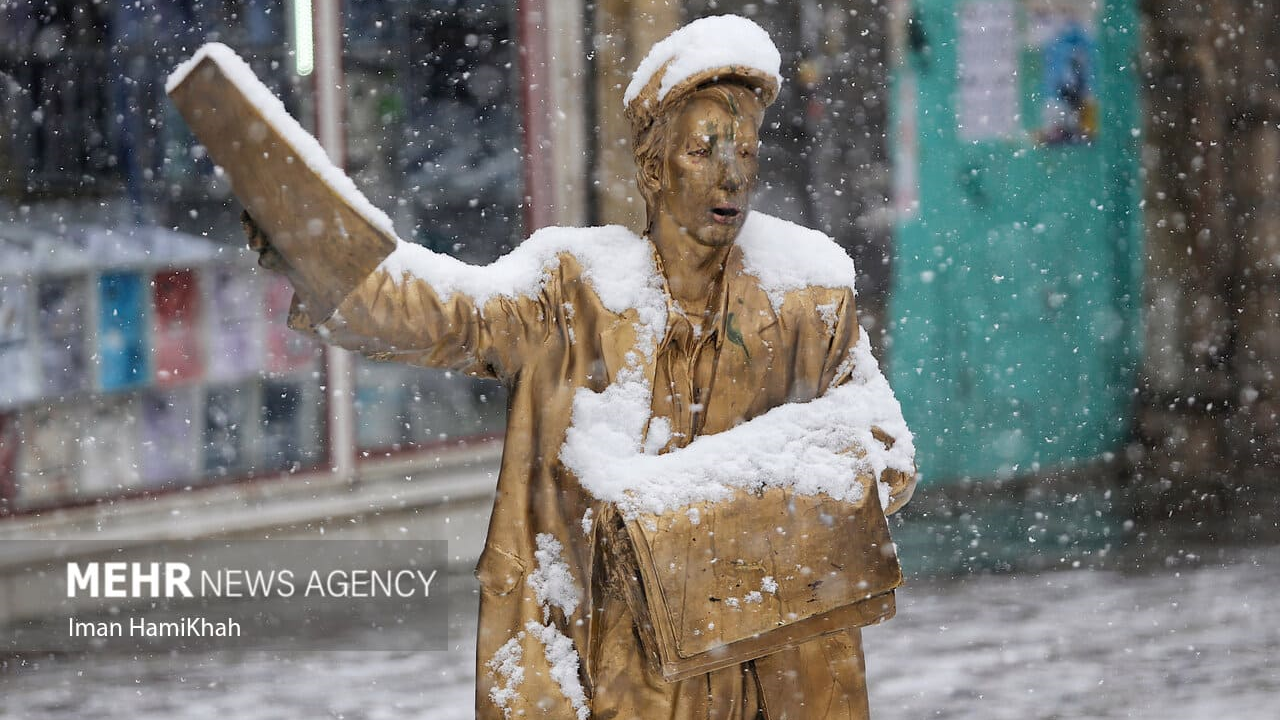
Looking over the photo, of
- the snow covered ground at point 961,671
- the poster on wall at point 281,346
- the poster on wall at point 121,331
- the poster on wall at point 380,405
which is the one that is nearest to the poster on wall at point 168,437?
the poster on wall at point 121,331

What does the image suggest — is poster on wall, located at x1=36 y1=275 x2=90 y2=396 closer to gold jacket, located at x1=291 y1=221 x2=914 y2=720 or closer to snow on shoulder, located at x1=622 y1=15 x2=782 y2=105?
gold jacket, located at x1=291 y1=221 x2=914 y2=720

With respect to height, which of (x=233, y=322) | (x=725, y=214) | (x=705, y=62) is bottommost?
(x=725, y=214)

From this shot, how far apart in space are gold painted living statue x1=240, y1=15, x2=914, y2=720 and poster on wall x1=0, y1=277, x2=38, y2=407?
4550 millimetres

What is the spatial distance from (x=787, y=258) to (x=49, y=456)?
4774 millimetres

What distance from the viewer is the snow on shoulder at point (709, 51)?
93.4 inches

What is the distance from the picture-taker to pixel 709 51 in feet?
7.79

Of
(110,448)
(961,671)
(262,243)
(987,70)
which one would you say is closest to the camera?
(262,243)

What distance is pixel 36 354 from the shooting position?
21.2 feet

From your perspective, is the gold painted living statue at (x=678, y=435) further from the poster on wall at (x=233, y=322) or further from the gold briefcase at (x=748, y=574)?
the poster on wall at (x=233, y=322)

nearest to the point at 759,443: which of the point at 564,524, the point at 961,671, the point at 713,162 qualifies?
the point at 564,524

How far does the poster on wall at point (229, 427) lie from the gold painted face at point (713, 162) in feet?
15.5

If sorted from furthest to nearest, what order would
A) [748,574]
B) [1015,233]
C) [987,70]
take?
[1015,233], [987,70], [748,574]

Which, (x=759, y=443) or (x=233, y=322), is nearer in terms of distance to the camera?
(x=759, y=443)

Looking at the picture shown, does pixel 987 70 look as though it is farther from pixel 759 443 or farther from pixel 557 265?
pixel 759 443
